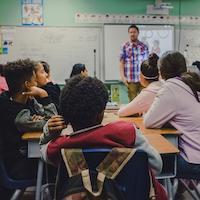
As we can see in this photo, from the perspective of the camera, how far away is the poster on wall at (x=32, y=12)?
6086 mm

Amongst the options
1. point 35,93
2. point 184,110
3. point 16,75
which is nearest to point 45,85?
point 35,93

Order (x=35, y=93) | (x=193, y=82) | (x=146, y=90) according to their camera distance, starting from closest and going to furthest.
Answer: (x=193, y=82) < (x=35, y=93) < (x=146, y=90)

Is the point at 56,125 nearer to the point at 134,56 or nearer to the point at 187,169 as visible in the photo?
the point at 187,169

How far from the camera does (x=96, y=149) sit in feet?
4.46

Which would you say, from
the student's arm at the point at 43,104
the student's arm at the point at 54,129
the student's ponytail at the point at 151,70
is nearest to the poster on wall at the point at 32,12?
the student's ponytail at the point at 151,70

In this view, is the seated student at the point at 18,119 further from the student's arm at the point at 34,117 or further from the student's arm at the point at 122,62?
the student's arm at the point at 122,62

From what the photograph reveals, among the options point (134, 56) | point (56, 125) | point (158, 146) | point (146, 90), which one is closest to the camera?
point (56, 125)

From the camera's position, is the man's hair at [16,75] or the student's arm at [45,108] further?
the student's arm at [45,108]

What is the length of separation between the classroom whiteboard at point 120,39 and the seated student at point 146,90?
3.17 metres

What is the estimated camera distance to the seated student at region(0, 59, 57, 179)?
7.88ft

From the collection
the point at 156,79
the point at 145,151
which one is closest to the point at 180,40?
the point at 156,79

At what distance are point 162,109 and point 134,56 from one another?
3.66 m

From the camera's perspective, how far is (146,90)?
9.99ft

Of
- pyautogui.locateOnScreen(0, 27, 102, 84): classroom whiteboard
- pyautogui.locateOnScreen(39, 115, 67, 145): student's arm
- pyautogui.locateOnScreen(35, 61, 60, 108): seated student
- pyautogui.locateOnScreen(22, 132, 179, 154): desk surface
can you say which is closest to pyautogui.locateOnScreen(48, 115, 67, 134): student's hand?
pyautogui.locateOnScreen(39, 115, 67, 145): student's arm
